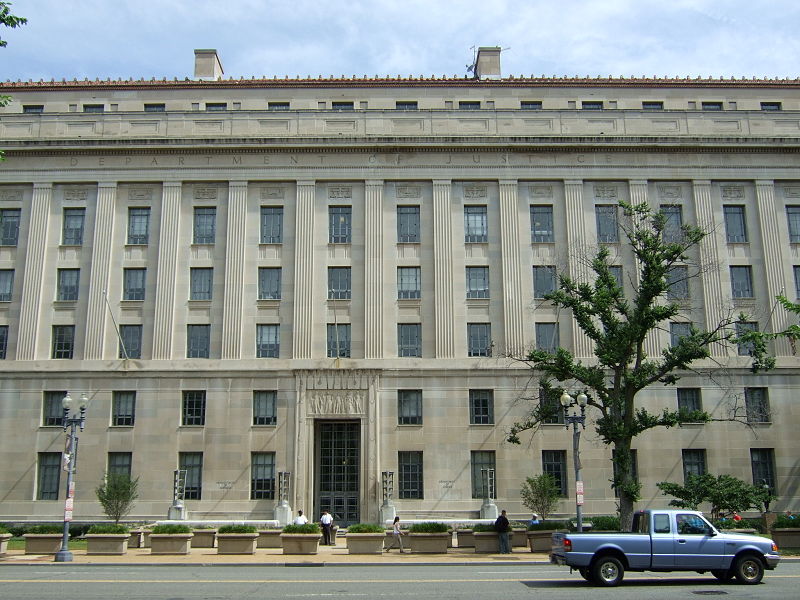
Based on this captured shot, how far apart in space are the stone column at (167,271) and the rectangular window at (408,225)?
12.0 meters

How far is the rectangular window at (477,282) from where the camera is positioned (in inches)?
1674

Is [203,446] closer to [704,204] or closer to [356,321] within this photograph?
[356,321]

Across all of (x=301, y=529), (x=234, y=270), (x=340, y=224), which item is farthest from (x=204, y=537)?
(x=340, y=224)

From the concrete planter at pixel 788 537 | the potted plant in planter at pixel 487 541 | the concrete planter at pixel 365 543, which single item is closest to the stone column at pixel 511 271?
the potted plant in planter at pixel 487 541

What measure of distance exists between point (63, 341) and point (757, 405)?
3618 cm

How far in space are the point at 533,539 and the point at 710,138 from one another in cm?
2574

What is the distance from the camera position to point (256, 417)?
40812 mm

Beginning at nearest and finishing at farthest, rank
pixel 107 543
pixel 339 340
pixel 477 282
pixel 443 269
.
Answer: pixel 107 543, pixel 339 340, pixel 443 269, pixel 477 282

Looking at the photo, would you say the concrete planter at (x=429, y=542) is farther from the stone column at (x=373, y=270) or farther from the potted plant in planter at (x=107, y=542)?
the stone column at (x=373, y=270)

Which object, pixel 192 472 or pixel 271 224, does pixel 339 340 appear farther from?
pixel 192 472

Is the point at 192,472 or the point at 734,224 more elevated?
the point at 734,224

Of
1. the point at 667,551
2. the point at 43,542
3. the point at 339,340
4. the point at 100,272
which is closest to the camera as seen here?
the point at 667,551

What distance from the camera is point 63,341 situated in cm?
4219

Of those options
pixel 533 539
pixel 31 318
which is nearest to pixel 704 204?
Result: pixel 533 539
